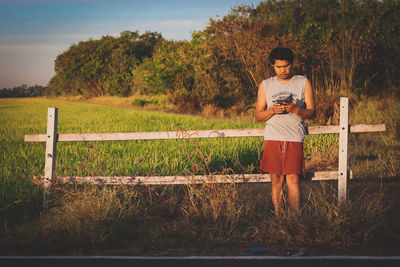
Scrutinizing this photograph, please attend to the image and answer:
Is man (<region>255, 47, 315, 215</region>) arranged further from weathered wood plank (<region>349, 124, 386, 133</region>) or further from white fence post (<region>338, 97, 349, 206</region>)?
weathered wood plank (<region>349, 124, 386, 133</region>)

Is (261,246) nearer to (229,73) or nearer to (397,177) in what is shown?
(397,177)

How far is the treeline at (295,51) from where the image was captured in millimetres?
17156

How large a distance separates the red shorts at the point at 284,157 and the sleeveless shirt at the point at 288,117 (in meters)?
0.07

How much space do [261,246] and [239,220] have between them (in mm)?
738

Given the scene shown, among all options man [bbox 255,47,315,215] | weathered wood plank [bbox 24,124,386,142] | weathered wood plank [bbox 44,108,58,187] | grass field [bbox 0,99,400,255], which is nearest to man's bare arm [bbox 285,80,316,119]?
man [bbox 255,47,315,215]

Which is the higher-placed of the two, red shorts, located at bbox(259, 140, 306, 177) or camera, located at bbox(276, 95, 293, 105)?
camera, located at bbox(276, 95, 293, 105)

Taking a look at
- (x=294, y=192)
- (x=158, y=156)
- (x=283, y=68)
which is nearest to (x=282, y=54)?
(x=283, y=68)

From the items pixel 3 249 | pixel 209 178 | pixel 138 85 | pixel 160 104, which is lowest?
pixel 3 249

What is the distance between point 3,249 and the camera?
14.0ft

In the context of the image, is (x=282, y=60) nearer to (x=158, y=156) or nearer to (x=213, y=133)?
(x=213, y=133)

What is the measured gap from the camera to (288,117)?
452 centimetres

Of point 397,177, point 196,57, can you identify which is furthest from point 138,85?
point 397,177

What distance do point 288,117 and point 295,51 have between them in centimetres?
1389

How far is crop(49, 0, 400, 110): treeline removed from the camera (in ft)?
56.3
